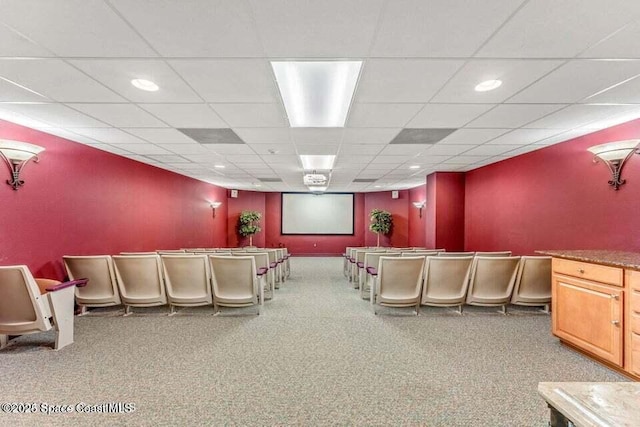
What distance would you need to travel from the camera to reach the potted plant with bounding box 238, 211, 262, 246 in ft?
37.8

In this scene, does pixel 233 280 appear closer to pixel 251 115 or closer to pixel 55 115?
pixel 251 115

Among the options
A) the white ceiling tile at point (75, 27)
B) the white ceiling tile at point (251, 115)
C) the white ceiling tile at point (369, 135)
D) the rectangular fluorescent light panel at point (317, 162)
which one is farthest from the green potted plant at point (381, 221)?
the white ceiling tile at point (75, 27)

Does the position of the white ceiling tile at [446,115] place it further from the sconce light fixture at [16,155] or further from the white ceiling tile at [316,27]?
the sconce light fixture at [16,155]

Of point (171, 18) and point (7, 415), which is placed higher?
point (171, 18)

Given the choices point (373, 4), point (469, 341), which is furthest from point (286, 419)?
point (373, 4)

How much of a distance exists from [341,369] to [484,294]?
8.70 feet

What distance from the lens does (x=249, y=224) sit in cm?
1177

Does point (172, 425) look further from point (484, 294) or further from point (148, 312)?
point (484, 294)

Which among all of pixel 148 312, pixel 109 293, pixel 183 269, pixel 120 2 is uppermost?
pixel 120 2

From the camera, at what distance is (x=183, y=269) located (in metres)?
4.03

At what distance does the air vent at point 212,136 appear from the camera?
405 cm

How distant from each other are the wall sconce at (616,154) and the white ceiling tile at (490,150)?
138 cm

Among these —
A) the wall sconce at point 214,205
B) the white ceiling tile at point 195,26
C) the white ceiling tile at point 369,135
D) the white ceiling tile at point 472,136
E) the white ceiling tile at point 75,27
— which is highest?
the white ceiling tile at point 472,136

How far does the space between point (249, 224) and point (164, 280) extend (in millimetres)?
7700
